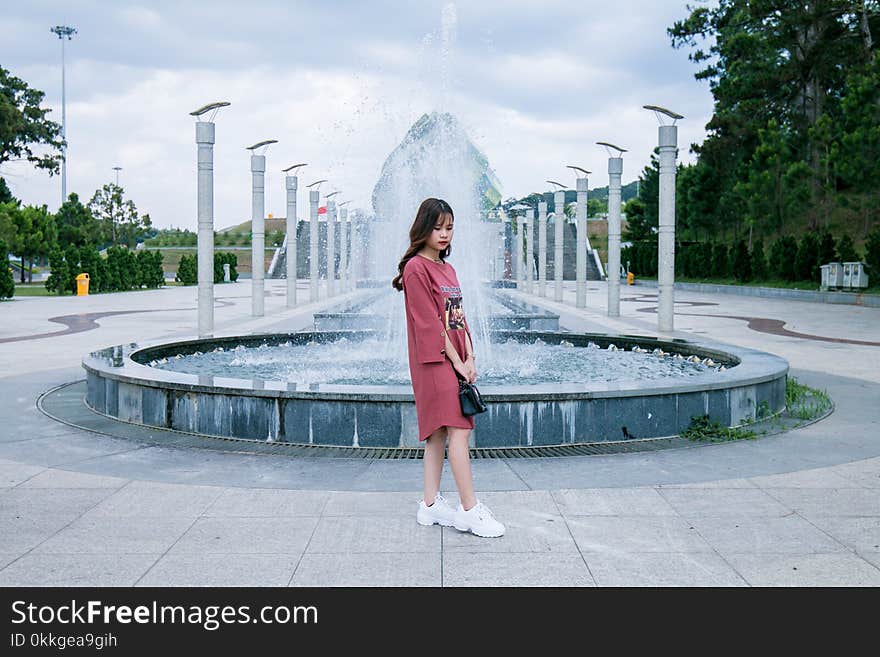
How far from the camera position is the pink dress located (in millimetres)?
4594

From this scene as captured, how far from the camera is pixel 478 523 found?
473 centimetres

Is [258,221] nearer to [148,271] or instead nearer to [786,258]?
[148,271]

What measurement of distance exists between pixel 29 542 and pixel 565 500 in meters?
3.00

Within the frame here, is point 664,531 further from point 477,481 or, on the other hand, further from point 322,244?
point 322,244

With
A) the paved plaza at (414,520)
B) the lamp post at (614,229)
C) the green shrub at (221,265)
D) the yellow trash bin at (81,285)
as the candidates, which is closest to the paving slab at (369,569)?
the paved plaza at (414,520)

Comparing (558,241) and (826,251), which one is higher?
(558,241)

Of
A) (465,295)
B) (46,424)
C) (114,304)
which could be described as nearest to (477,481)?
(46,424)

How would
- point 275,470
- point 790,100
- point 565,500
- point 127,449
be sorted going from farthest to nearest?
point 790,100, point 127,449, point 275,470, point 565,500

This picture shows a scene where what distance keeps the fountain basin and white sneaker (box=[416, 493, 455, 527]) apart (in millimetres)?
1988

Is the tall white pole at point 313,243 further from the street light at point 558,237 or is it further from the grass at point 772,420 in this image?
the grass at point 772,420

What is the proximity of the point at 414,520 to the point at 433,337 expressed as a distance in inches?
44.9

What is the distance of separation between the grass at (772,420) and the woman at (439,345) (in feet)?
10.7

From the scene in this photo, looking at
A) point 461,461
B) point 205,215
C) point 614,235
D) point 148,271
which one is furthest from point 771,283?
point 461,461
